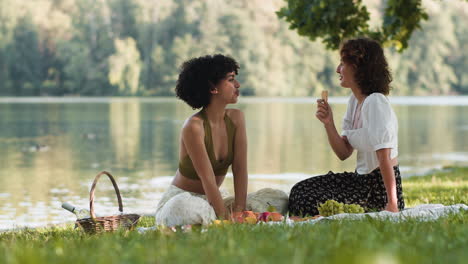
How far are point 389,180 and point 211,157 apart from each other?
5.22 ft

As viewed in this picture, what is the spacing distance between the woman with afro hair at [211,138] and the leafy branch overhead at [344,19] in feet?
16.1

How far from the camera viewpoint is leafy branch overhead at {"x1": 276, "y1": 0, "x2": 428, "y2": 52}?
36.0 ft

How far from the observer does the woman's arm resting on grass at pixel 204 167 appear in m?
5.81

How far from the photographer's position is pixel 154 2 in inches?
3002

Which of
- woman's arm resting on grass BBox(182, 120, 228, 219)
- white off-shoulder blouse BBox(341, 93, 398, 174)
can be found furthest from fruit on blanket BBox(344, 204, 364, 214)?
woman's arm resting on grass BBox(182, 120, 228, 219)

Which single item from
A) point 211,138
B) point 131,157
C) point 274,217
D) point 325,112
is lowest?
point 131,157

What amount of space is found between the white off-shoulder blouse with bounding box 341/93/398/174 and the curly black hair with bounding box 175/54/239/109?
1256mm

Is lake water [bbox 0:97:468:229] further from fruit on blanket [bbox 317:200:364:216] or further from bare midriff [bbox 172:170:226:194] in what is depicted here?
fruit on blanket [bbox 317:200:364:216]

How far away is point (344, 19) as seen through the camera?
Answer: 1135 centimetres

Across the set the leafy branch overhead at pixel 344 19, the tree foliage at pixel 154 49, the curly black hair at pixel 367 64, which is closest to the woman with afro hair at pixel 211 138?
the curly black hair at pixel 367 64

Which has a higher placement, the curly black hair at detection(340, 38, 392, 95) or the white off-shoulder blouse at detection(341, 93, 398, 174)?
the curly black hair at detection(340, 38, 392, 95)

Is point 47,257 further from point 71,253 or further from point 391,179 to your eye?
point 391,179

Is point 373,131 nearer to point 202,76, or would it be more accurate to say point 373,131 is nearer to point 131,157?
point 202,76

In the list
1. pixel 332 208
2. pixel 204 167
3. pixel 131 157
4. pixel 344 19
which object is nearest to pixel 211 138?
pixel 204 167
